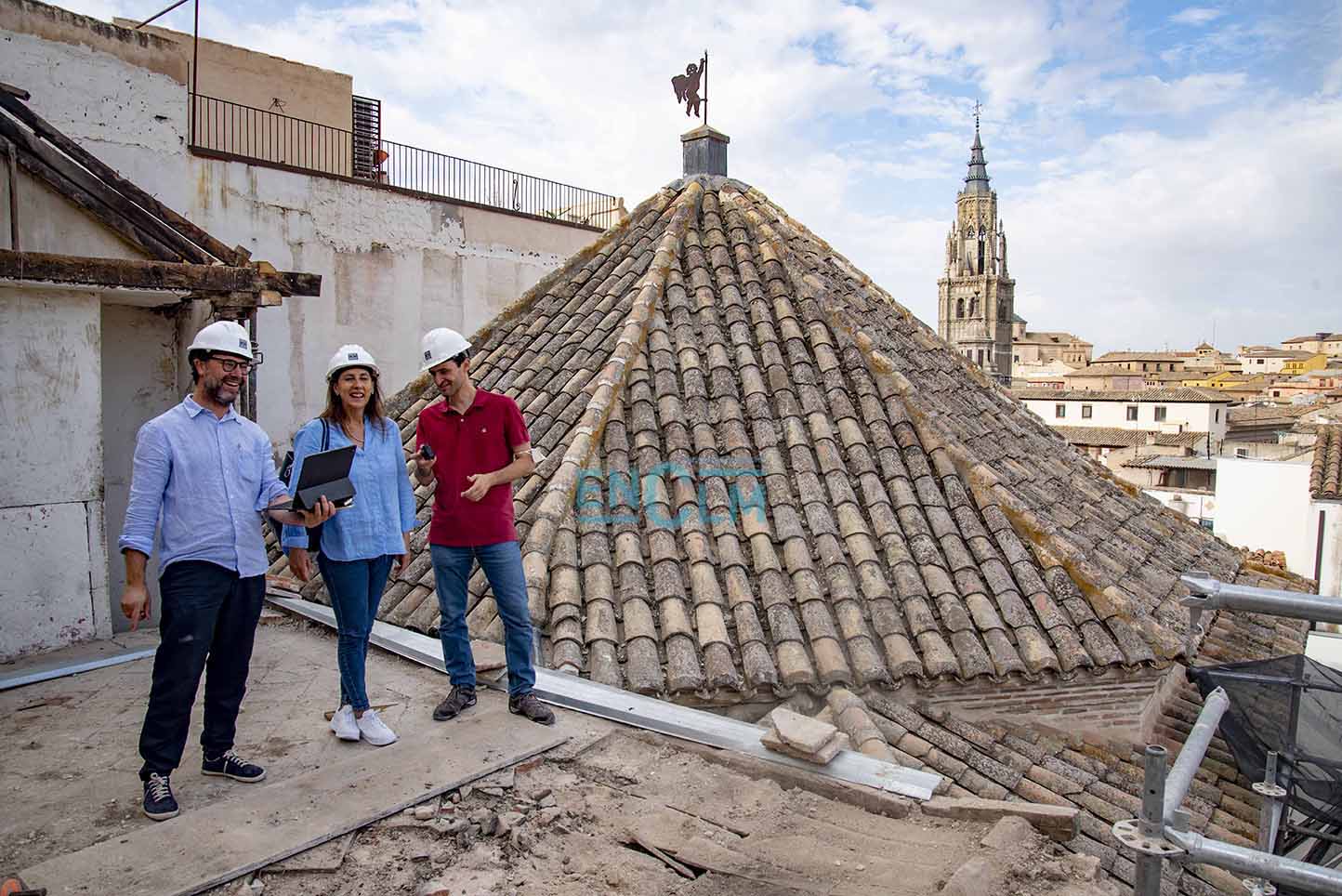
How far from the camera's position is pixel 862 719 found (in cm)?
499

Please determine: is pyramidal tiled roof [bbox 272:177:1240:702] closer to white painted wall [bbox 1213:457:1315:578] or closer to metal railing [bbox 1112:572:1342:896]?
metal railing [bbox 1112:572:1342:896]

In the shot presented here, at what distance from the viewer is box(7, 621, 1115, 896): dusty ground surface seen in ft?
11.0

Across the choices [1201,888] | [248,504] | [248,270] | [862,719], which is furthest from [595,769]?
[248,270]

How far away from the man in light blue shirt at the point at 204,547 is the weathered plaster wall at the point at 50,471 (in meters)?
2.88

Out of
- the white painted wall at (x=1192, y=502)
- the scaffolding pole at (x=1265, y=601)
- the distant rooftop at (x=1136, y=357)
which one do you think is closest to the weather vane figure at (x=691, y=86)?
the scaffolding pole at (x=1265, y=601)

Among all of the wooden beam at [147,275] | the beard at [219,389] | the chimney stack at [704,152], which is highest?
the chimney stack at [704,152]

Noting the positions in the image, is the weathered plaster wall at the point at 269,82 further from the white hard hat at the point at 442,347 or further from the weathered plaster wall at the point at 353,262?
the white hard hat at the point at 442,347

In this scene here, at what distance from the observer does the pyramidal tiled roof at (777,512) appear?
17.8 feet

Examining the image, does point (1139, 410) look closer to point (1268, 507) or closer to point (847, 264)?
point (1268, 507)

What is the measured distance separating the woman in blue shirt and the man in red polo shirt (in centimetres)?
23

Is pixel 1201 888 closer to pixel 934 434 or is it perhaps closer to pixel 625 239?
pixel 934 434

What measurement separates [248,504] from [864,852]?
294 cm

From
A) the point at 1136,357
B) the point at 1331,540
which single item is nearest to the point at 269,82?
the point at 1331,540

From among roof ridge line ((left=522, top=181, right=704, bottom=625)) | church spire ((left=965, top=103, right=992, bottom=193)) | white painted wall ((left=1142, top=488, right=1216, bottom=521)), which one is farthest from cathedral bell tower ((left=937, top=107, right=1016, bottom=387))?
roof ridge line ((left=522, top=181, right=704, bottom=625))
